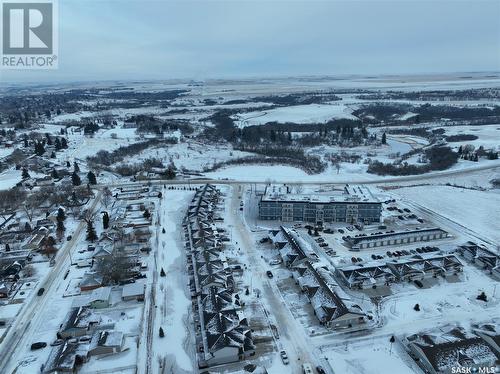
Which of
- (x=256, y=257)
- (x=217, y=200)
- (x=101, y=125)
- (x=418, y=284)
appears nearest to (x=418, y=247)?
(x=418, y=284)

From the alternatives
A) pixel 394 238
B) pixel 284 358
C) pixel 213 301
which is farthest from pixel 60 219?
pixel 394 238

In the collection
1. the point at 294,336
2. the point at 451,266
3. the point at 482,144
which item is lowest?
the point at 294,336

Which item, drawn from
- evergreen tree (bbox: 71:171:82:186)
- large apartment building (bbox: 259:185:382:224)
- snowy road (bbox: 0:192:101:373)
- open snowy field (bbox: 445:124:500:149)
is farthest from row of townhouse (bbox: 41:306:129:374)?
open snowy field (bbox: 445:124:500:149)

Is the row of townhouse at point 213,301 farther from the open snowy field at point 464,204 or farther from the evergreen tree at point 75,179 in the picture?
the open snowy field at point 464,204

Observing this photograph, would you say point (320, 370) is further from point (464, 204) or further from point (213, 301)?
point (464, 204)

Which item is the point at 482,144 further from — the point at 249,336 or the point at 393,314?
the point at 249,336

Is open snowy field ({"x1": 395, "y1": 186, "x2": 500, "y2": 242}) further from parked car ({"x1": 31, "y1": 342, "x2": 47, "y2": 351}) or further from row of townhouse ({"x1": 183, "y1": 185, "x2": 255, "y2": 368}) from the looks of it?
parked car ({"x1": 31, "y1": 342, "x2": 47, "y2": 351})
